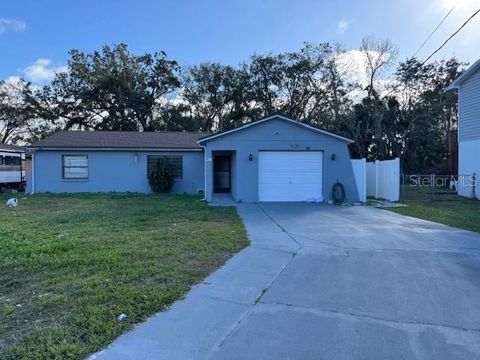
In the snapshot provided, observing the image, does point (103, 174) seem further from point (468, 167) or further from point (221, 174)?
point (468, 167)

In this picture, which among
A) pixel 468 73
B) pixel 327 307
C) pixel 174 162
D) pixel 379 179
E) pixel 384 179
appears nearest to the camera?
pixel 327 307

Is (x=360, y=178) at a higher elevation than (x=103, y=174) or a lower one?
lower

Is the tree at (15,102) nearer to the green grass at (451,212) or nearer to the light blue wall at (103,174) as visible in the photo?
the light blue wall at (103,174)

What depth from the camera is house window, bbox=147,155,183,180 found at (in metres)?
23.5

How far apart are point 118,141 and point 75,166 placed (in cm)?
259

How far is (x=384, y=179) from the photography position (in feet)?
66.5

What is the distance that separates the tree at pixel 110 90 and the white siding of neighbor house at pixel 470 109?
85.0 ft

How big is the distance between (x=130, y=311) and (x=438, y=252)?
5.74 metres

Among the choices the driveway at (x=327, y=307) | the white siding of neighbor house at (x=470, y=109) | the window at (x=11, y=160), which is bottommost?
the driveway at (x=327, y=307)

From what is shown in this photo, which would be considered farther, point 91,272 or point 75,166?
point 75,166

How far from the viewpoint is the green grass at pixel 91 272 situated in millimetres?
3990

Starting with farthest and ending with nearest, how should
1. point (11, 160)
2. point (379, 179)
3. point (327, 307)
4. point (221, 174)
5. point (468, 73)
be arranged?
1. point (11, 160)
2. point (221, 174)
3. point (379, 179)
4. point (468, 73)
5. point (327, 307)

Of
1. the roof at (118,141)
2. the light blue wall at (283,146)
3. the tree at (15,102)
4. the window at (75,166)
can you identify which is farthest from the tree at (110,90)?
the light blue wall at (283,146)

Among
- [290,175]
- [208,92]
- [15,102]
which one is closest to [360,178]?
[290,175]
